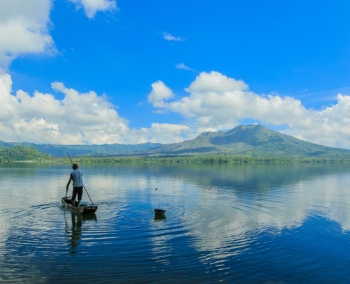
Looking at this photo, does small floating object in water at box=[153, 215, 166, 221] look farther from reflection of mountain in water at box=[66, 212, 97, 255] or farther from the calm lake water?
reflection of mountain in water at box=[66, 212, 97, 255]

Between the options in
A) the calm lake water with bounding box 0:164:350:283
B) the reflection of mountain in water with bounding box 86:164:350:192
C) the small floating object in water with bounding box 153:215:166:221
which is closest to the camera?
the calm lake water with bounding box 0:164:350:283

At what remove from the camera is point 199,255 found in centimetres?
1285

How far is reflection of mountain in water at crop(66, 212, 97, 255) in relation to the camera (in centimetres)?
1421

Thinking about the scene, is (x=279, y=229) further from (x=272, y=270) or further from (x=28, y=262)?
(x=28, y=262)

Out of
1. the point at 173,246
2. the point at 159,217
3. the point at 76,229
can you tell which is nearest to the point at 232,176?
the point at 159,217

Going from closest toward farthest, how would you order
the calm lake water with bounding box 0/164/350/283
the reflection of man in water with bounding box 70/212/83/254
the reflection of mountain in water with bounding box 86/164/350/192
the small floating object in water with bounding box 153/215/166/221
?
1. the calm lake water with bounding box 0/164/350/283
2. the reflection of man in water with bounding box 70/212/83/254
3. the small floating object in water with bounding box 153/215/166/221
4. the reflection of mountain in water with bounding box 86/164/350/192

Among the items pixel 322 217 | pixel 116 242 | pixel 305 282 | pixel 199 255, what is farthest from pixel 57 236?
pixel 322 217

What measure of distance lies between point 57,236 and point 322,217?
825 inches

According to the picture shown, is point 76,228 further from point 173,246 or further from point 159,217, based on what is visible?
point 173,246

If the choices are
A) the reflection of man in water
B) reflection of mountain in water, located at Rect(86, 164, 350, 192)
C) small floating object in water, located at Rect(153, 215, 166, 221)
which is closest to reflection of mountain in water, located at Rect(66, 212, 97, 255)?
the reflection of man in water

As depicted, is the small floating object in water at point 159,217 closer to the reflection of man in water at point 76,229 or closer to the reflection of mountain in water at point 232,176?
the reflection of man in water at point 76,229

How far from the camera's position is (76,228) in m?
17.2

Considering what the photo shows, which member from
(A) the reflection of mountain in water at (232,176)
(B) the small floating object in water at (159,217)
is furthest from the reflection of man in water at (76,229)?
(A) the reflection of mountain in water at (232,176)

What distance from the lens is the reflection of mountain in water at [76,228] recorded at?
14.2 metres
